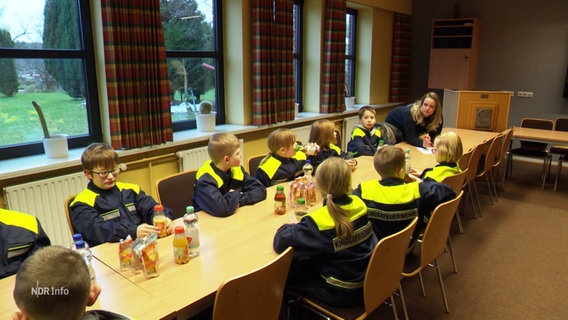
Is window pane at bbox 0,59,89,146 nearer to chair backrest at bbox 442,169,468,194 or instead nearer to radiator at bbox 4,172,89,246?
radiator at bbox 4,172,89,246

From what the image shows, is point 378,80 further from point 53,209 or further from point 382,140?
point 53,209

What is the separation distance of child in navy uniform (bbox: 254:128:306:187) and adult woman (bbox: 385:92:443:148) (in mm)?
1804

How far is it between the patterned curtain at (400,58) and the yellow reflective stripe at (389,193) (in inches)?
209

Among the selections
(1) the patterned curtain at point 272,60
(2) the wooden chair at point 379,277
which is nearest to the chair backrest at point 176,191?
(2) the wooden chair at point 379,277

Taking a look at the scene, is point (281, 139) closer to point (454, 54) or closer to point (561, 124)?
point (561, 124)

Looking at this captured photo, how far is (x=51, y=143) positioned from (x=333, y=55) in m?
3.63

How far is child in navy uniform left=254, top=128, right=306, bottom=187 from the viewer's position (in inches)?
115

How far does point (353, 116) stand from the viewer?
6.22 meters

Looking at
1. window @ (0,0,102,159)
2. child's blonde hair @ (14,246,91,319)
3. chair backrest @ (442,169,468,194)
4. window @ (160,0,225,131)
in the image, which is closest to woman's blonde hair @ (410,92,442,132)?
chair backrest @ (442,169,468,194)

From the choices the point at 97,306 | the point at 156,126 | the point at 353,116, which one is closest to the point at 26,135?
the point at 156,126

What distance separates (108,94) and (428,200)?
8.06 feet

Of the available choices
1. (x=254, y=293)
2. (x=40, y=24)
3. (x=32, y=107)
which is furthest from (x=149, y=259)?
(x=40, y=24)

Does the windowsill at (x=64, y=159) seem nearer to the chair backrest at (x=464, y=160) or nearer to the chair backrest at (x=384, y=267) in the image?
the chair backrest at (x=464, y=160)

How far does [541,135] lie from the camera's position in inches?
195
